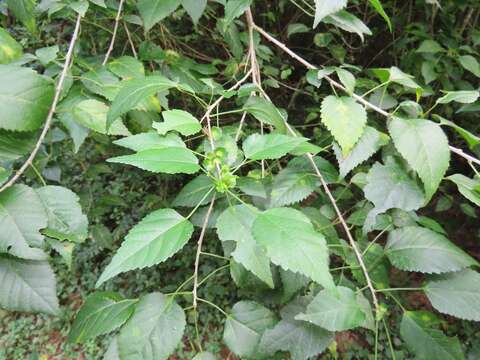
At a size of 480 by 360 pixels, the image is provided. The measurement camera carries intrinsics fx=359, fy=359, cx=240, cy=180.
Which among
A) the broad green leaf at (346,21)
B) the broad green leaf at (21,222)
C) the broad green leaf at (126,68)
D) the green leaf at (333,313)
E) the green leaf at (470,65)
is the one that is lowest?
the green leaf at (333,313)

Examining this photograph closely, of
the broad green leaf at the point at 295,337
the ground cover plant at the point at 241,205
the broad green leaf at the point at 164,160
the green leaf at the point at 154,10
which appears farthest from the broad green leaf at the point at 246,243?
the green leaf at the point at 154,10

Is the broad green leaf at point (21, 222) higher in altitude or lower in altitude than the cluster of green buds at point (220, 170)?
lower

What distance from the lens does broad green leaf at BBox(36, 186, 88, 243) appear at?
776 millimetres

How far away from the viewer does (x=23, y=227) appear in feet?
2.22

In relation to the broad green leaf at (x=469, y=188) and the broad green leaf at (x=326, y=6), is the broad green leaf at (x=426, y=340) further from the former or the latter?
the broad green leaf at (x=326, y=6)

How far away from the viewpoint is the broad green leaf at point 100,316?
2.26 feet

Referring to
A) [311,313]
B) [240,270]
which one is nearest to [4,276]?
[240,270]

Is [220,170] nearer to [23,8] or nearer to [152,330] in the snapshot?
[152,330]

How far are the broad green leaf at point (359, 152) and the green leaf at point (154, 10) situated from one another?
0.55m

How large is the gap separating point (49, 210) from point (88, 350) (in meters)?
1.97

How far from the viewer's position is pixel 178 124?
71 cm

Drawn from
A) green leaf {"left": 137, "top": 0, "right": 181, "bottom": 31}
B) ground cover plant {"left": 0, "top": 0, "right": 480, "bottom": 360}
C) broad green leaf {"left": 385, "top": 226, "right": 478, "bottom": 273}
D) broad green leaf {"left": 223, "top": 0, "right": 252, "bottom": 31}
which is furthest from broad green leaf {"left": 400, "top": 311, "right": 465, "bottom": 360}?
green leaf {"left": 137, "top": 0, "right": 181, "bottom": 31}

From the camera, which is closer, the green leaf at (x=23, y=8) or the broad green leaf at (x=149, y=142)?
the broad green leaf at (x=149, y=142)

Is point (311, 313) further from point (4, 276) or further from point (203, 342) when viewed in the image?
point (203, 342)
